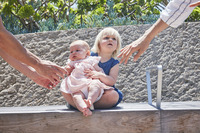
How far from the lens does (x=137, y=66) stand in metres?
4.75

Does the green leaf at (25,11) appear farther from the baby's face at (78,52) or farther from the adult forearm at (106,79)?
the adult forearm at (106,79)

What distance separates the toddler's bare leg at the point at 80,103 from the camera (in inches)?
90.1

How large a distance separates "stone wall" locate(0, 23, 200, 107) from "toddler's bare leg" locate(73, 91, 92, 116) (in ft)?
7.08

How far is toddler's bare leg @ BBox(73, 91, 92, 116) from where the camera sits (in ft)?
7.51

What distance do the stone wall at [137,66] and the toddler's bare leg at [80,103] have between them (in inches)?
84.9

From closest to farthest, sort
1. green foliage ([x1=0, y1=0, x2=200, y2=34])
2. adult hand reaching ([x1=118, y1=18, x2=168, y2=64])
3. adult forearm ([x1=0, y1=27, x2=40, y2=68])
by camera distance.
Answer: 1. adult forearm ([x1=0, y1=27, x2=40, y2=68])
2. adult hand reaching ([x1=118, y1=18, x2=168, y2=64])
3. green foliage ([x1=0, y1=0, x2=200, y2=34])

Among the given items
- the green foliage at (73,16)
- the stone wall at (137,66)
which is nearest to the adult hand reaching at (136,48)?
the stone wall at (137,66)

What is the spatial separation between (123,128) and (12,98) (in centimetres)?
313

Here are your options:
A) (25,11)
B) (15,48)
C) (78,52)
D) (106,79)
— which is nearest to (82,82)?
(106,79)

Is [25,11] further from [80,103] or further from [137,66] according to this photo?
[80,103]

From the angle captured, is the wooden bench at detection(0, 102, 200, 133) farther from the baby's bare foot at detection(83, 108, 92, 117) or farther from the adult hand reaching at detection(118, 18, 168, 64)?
the adult hand reaching at detection(118, 18, 168, 64)

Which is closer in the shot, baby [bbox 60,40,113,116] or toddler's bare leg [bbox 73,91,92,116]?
toddler's bare leg [bbox 73,91,92,116]

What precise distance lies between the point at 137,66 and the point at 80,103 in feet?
8.18

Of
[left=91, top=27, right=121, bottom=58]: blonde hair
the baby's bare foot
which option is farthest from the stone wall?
the baby's bare foot
